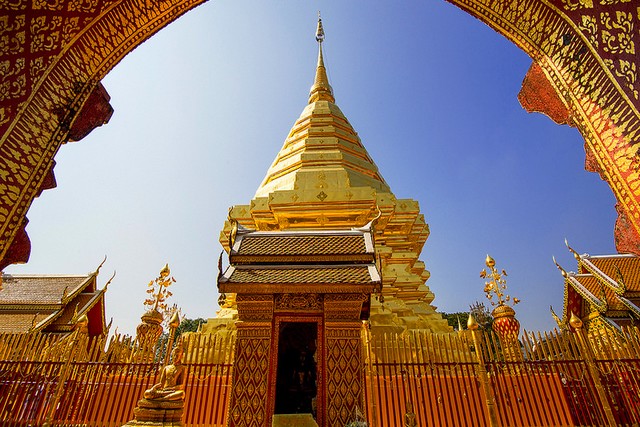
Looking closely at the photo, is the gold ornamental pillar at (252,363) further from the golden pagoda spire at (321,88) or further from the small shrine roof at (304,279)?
the golden pagoda spire at (321,88)

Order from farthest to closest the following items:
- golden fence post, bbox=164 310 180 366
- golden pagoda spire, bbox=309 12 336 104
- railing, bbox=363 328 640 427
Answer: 1. golden pagoda spire, bbox=309 12 336 104
2. railing, bbox=363 328 640 427
3. golden fence post, bbox=164 310 180 366

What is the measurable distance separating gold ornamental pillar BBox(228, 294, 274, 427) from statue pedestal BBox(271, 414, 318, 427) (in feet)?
0.48

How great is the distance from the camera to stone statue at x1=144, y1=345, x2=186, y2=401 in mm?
4004

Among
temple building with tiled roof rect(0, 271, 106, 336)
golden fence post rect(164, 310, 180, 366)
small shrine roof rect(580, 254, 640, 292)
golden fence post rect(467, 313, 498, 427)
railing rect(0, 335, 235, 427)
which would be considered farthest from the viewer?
small shrine roof rect(580, 254, 640, 292)

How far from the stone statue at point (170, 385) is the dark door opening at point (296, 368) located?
1357 mm

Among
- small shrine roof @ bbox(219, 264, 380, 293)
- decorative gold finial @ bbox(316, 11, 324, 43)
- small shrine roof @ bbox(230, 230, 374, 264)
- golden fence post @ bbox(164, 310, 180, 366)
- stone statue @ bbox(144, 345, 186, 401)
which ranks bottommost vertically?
stone statue @ bbox(144, 345, 186, 401)

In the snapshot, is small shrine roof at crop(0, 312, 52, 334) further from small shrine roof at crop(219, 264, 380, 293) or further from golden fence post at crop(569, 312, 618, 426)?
golden fence post at crop(569, 312, 618, 426)

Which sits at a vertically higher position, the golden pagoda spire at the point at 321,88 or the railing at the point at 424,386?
the golden pagoda spire at the point at 321,88

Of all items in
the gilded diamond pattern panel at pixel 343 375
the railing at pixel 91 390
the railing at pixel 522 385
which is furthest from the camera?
the railing at pixel 91 390

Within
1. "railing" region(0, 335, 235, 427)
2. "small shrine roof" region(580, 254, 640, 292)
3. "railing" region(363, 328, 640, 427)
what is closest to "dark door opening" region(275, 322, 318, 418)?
"railing" region(363, 328, 640, 427)

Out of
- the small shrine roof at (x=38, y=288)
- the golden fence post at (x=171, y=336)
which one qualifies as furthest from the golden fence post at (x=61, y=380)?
the small shrine roof at (x=38, y=288)

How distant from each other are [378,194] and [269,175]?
486cm

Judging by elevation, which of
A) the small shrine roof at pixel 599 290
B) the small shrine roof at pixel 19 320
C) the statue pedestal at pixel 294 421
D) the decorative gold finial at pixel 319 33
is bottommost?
the statue pedestal at pixel 294 421

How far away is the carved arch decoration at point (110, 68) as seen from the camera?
2.48m
